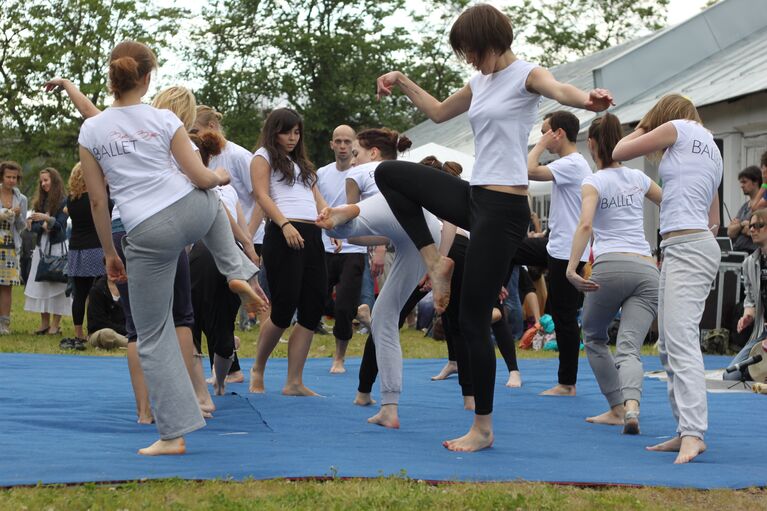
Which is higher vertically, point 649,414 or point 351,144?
point 351,144

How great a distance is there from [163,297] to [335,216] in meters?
1.30

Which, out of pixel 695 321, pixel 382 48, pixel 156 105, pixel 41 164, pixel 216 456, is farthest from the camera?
pixel 382 48

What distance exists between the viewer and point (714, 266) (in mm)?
5949

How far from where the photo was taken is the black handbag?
14219 mm

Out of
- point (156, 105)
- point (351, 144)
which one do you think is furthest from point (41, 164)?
point (156, 105)

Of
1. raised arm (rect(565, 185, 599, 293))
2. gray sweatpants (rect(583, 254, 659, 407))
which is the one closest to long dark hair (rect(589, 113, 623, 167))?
raised arm (rect(565, 185, 599, 293))

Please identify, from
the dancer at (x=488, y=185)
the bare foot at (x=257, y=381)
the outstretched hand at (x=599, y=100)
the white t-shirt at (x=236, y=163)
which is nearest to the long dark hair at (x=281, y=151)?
the white t-shirt at (x=236, y=163)

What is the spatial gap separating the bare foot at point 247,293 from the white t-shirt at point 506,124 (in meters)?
1.25

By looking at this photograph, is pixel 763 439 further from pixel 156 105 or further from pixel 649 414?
pixel 156 105

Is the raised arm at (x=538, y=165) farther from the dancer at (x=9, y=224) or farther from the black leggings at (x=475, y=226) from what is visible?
the dancer at (x=9, y=224)

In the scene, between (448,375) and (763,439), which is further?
(448,375)

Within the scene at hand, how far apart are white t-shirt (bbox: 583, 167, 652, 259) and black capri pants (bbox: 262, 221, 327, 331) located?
1.97 meters

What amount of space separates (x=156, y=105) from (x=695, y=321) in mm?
3198

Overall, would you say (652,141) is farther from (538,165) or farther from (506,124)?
(538,165)
